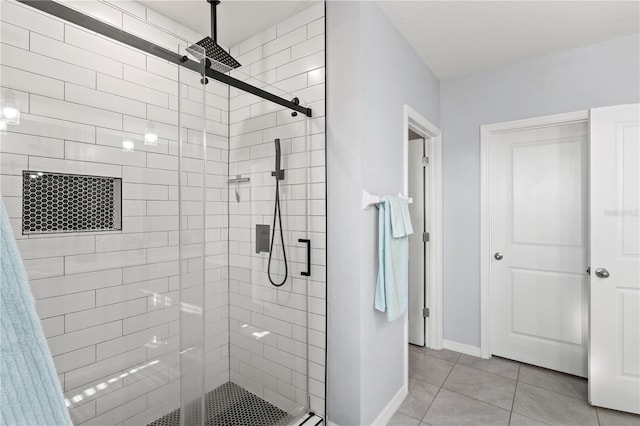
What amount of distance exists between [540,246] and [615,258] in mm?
551

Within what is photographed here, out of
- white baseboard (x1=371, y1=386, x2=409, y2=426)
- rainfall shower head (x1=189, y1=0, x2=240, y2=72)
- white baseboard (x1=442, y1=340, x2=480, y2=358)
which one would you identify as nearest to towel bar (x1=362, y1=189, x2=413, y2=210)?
rainfall shower head (x1=189, y1=0, x2=240, y2=72)

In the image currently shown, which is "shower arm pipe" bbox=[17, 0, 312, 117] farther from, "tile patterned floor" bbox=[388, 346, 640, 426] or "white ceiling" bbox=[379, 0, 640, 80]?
"tile patterned floor" bbox=[388, 346, 640, 426]

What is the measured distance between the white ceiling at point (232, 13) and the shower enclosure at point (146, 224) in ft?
1.07

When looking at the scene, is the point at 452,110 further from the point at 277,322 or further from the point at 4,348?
the point at 4,348

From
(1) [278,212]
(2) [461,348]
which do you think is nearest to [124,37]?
(1) [278,212]

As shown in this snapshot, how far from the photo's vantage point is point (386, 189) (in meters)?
2.08

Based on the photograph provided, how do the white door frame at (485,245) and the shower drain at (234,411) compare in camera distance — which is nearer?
the shower drain at (234,411)

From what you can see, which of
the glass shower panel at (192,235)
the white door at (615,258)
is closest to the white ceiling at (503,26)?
the white door at (615,258)

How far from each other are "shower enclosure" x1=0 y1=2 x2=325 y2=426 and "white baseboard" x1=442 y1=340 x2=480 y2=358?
1.80 metres

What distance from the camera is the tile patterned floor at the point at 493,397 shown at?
203cm

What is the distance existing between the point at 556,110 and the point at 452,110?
2.64 ft

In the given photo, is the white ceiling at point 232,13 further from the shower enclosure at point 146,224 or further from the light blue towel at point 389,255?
the light blue towel at point 389,255

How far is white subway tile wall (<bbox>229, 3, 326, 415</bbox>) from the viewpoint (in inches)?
63.9

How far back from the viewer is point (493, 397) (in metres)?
2.26
